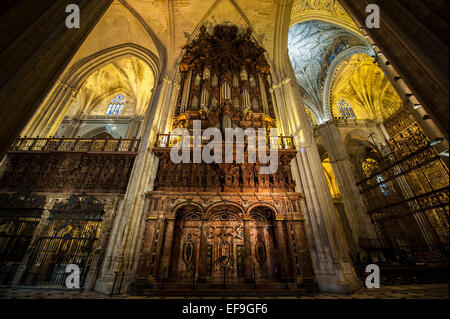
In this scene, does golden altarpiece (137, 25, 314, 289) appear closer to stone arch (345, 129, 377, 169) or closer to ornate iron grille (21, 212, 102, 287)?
ornate iron grille (21, 212, 102, 287)

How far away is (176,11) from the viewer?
9.85m

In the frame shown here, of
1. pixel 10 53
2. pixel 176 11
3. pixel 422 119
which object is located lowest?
pixel 422 119

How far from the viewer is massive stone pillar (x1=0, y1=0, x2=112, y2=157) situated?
90.7 inches

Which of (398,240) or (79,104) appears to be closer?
(398,240)

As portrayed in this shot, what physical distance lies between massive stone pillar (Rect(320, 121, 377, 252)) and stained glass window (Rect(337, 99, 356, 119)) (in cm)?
399

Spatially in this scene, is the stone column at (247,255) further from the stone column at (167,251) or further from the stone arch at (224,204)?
the stone column at (167,251)

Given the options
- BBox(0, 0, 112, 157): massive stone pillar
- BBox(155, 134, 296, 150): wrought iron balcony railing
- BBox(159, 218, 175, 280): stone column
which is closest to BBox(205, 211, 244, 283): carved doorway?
BBox(159, 218, 175, 280): stone column

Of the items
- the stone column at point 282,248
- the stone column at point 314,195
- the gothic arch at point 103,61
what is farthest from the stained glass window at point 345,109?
the gothic arch at point 103,61

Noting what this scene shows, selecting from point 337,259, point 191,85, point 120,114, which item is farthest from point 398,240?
point 120,114

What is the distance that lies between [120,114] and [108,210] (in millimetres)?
9962

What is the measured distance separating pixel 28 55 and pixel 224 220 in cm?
602

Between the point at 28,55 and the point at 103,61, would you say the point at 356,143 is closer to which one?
the point at 28,55

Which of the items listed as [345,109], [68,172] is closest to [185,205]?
[68,172]
